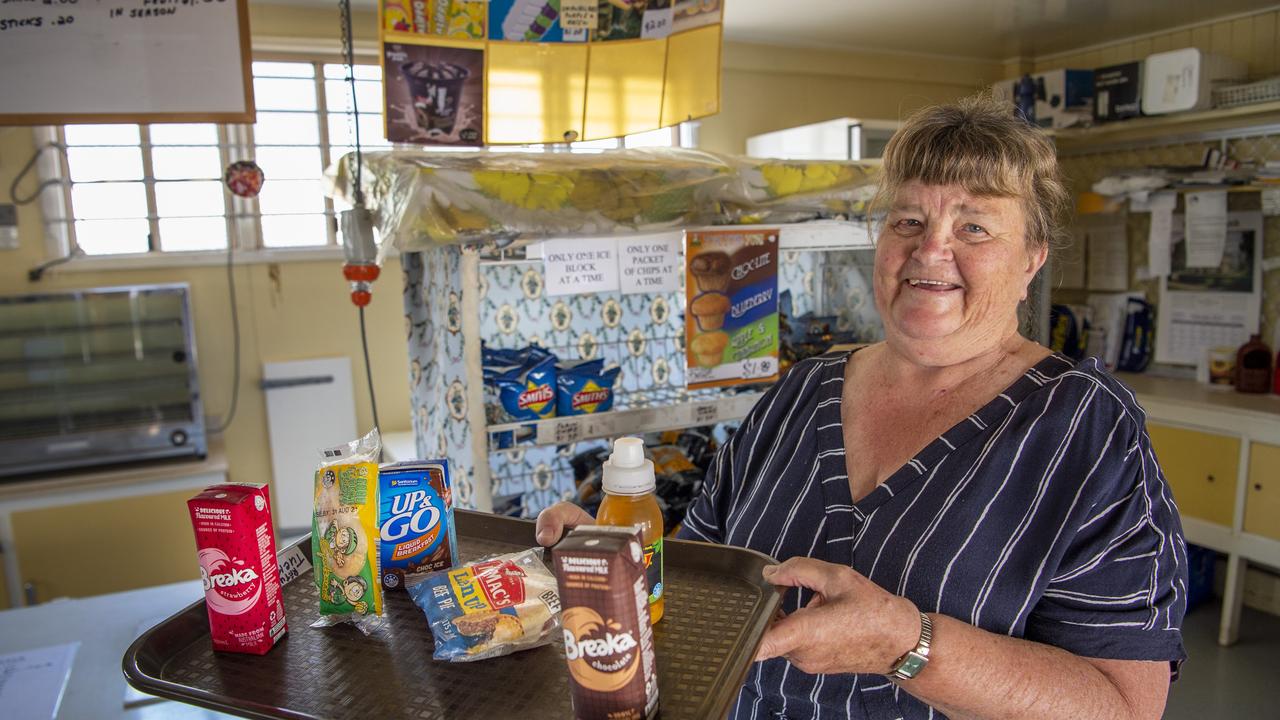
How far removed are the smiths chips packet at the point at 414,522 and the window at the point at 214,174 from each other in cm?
320

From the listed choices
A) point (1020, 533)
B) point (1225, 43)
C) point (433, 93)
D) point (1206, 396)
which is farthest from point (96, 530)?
point (1225, 43)

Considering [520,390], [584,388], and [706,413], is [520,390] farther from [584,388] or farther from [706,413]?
[706,413]

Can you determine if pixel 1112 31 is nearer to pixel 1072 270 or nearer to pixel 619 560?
pixel 1072 270

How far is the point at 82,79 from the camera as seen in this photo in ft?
4.90

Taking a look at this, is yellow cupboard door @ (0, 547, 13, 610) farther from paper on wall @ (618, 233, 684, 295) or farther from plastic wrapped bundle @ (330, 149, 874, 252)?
paper on wall @ (618, 233, 684, 295)

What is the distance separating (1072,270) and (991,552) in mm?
4168

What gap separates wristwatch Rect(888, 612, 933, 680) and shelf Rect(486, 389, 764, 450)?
113cm

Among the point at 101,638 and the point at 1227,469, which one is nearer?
the point at 101,638

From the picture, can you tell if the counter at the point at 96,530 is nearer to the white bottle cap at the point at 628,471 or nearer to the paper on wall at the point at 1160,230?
the white bottle cap at the point at 628,471

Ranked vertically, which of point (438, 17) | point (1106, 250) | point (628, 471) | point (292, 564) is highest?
point (438, 17)

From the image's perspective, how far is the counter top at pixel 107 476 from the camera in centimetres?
327

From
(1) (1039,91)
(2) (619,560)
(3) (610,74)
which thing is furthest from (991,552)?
(1) (1039,91)

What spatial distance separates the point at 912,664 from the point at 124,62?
1636mm

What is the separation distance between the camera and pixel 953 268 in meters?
1.15
